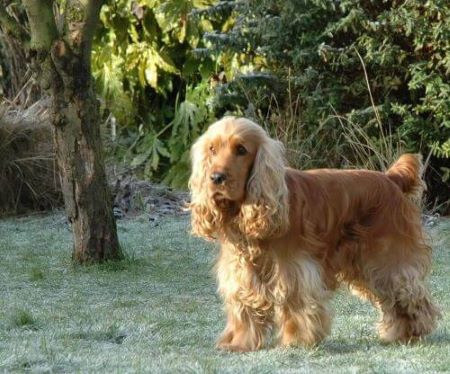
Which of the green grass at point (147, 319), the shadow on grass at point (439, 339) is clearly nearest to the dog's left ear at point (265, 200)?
the green grass at point (147, 319)

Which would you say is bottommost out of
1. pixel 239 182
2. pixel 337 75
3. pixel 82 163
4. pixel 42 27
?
pixel 82 163

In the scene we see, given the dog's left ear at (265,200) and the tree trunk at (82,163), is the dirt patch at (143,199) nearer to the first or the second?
the tree trunk at (82,163)

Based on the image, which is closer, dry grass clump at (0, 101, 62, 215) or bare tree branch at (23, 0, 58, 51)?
bare tree branch at (23, 0, 58, 51)

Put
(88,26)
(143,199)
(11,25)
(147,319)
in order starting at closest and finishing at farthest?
(147,319), (88,26), (11,25), (143,199)

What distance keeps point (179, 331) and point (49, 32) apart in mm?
3057

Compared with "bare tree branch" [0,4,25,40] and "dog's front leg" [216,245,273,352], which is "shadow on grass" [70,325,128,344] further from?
"bare tree branch" [0,4,25,40]

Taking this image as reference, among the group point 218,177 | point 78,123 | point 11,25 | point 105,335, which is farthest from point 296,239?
point 11,25

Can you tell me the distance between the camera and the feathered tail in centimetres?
634

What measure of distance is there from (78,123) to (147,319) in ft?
7.55

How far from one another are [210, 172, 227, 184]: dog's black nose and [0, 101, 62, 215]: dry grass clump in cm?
793

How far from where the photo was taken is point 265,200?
5.50m

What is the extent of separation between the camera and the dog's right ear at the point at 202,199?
5.59 meters

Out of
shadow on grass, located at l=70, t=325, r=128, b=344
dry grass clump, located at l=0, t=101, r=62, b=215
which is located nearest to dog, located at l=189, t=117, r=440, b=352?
shadow on grass, located at l=70, t=325, r=128, b=344

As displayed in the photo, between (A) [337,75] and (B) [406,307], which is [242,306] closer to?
(B) [406,307]
